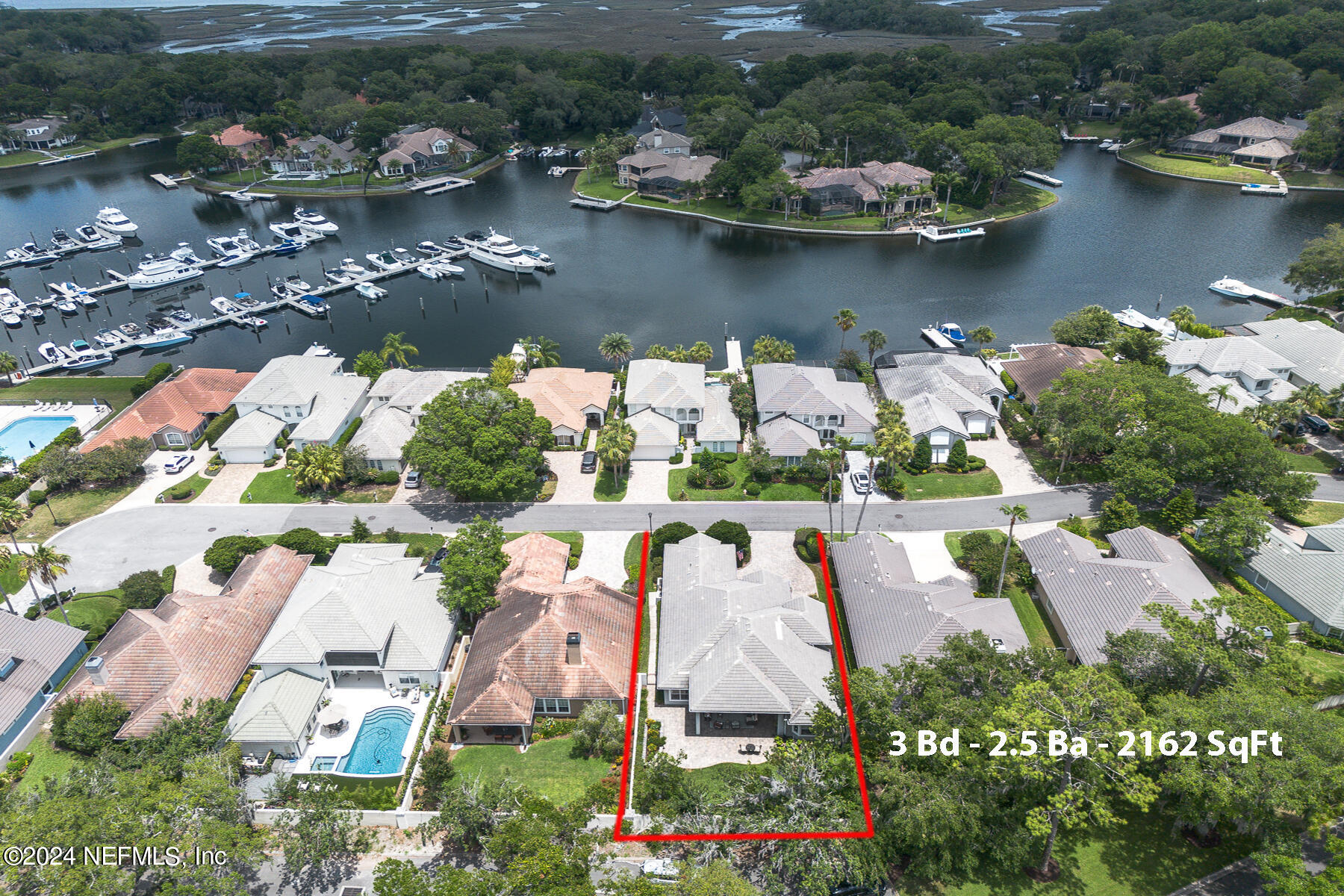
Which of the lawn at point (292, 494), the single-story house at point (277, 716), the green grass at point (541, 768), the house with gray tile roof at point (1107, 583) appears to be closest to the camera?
the green grass at point (541, 768)

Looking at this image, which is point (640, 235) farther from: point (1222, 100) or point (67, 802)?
point (1222, 100)

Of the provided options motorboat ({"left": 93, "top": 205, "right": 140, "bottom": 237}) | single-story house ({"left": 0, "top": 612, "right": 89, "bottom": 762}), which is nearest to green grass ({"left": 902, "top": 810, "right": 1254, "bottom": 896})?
single-story house ({"left": 0, "top": 612, "right": 89, "bottom": 762})

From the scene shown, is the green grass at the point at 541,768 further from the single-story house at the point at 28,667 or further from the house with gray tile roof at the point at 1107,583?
the house with gray tile roof at the point at 1107,583

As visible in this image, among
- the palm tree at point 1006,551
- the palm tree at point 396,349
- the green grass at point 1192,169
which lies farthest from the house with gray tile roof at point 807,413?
the green grass at point 1192,169

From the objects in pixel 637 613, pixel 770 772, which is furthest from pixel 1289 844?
pixel 637 613

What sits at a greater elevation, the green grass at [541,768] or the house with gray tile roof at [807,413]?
the house with gray tile roof at [807,413]

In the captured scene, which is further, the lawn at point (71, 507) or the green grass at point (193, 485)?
the green grass at point (193, 485)
